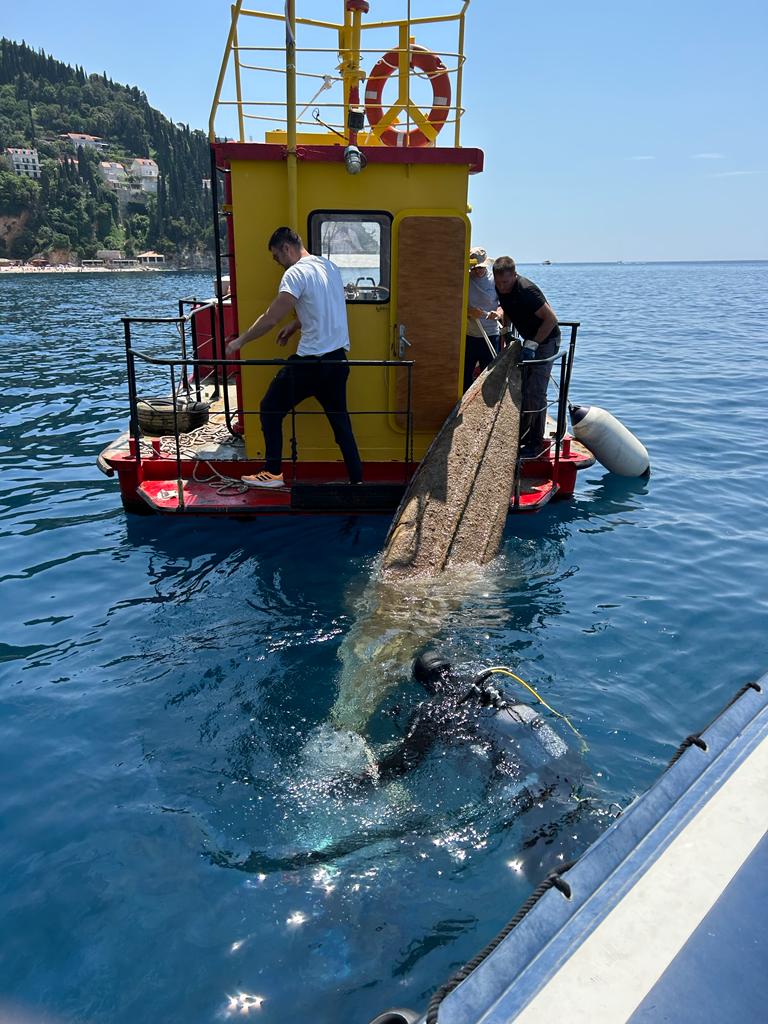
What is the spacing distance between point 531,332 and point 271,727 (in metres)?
5.39

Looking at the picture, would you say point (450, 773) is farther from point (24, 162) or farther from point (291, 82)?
point (24, 162)

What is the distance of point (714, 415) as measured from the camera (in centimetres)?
1420

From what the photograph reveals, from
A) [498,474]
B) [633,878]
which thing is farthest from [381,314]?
[633,878]

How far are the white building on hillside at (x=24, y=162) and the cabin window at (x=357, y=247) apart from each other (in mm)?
164340

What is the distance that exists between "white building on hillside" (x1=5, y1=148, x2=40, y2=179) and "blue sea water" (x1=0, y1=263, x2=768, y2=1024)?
16428 centimetres

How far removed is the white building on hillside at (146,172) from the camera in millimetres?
161000

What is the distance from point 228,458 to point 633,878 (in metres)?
6.33

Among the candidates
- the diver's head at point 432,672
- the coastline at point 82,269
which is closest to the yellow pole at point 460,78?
the diver's head at point 432,672

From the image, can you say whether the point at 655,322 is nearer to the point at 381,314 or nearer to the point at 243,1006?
the point at 381,314

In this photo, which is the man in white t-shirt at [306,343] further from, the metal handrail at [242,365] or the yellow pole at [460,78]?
the yellow pole at [460,78]

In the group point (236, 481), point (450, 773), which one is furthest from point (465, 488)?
point (450, 773)

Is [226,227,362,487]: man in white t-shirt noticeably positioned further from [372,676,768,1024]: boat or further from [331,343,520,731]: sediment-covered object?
[372,676,768,1024]: boat

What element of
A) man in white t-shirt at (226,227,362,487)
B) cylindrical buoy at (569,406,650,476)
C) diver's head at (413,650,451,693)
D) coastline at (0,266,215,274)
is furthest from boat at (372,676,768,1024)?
coastline at (0,266,215,274)

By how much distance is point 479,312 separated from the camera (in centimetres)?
837
